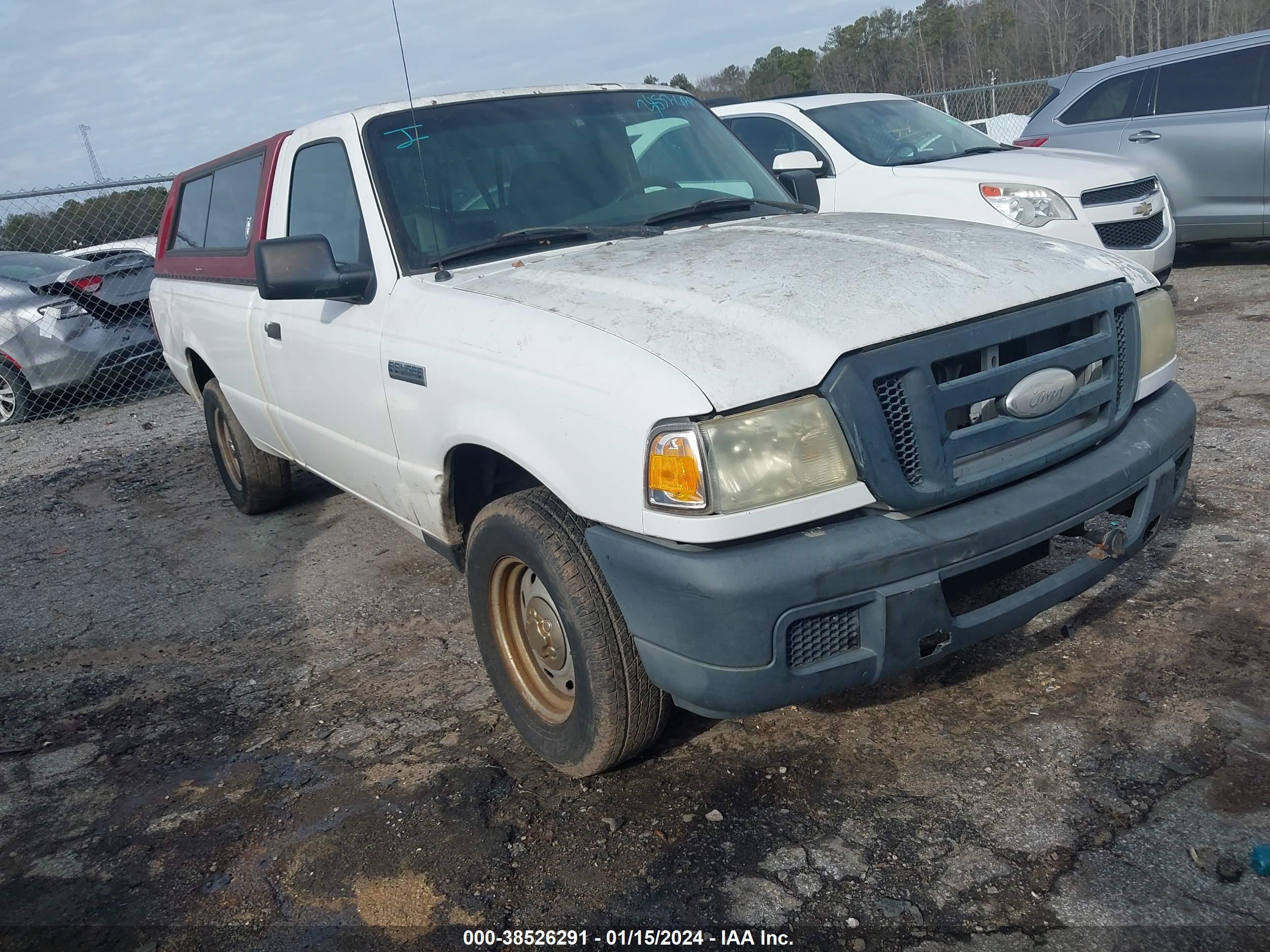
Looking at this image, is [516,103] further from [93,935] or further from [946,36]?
[946,36]

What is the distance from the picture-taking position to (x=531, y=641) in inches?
119

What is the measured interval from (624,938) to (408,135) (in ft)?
8.68

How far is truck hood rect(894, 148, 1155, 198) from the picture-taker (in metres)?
6.97

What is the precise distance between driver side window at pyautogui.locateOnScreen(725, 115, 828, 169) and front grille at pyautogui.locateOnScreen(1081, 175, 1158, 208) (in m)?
1.88

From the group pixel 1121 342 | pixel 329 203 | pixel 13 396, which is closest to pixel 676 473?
pixel 1121 342

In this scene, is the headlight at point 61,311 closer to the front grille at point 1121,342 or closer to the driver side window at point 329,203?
the driver side window at point 329,203

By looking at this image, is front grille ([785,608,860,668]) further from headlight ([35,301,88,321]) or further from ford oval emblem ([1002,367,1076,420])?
headlight ([35,301,88,321])

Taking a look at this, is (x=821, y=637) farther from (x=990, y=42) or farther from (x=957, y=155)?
(x=990, y=42)

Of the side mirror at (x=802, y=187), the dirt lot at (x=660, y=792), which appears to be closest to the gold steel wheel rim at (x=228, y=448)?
the dirt lot at (x=660, y=792)

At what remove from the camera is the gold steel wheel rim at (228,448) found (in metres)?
5.62

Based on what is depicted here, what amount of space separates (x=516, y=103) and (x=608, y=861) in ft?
8.66

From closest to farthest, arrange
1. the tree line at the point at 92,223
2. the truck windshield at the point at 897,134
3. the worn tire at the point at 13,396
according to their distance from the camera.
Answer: the truck windshield at the point at 897,134 → the worn tire at the point at 13,396 → the tree line at the point at 92,223

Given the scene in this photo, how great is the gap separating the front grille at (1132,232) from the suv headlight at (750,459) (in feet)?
18.1

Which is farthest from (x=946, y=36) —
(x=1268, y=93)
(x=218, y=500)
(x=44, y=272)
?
(x=218, y=500)
